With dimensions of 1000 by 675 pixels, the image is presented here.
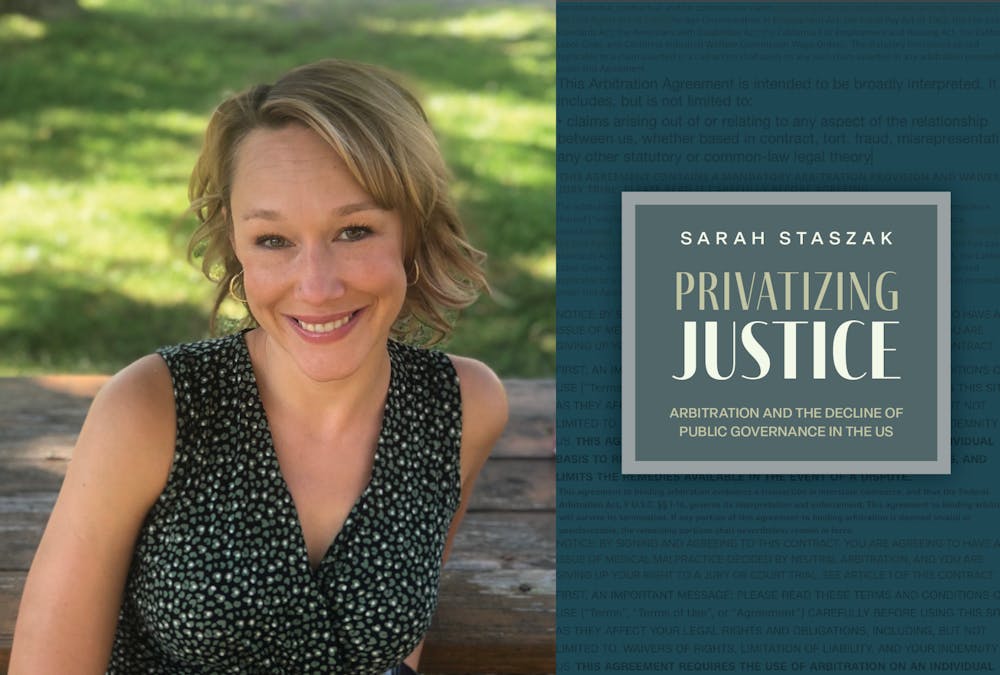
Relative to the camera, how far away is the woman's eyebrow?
5.85 ft

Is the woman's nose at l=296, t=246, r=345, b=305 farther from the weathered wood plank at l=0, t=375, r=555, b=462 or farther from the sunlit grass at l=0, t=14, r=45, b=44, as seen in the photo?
the sunlit grass at l=0, t=14, r=45, b=44

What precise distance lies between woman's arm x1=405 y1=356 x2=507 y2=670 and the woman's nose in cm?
37

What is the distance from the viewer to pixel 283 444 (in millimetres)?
1981

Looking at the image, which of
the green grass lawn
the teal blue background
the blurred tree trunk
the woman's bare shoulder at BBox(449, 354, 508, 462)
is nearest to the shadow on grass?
the green grass lawn

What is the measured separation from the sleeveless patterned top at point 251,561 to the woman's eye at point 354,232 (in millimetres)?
259

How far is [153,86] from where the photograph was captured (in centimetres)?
698

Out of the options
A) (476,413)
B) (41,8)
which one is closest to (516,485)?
(476,413)

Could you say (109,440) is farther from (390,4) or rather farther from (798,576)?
(390,4)

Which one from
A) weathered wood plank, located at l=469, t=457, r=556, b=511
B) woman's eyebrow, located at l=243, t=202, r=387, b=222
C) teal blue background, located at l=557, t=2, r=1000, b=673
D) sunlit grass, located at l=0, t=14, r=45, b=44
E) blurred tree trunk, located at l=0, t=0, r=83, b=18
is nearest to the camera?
teal blue background, located at l=557, t=2, r=1000, b=673

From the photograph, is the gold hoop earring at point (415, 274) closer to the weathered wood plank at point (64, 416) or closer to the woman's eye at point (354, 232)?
the woman's eye at point (354, 232)

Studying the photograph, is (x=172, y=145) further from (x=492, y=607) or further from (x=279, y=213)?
(x=279, y=213)

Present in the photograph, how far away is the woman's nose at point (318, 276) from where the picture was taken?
70.2 inches

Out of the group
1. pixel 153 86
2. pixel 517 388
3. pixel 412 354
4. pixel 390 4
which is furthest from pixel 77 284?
pixel 390 4

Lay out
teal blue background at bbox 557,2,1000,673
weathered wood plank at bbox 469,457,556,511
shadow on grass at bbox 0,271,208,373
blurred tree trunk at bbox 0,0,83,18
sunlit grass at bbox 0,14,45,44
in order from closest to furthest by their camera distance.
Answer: teal blue background at bbox 557,2,1000,673 < weathered wood plank at bbox 469,457,556,511 < shadow on grass at bbox 0,271,208,373 < sunlit grass at bbox 0,14,45,44 < blurred tree trunk at bbox 0,0,83,18
